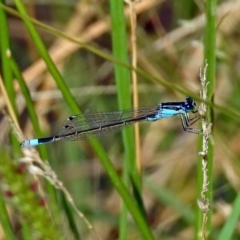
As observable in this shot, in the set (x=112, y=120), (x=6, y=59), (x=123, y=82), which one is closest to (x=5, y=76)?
(x=6, y=59)

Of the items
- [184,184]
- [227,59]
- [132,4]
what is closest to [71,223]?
[132,4]

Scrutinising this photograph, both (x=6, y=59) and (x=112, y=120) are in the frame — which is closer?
(x=6, y=59)

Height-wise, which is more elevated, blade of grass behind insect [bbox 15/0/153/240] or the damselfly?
the damselfly

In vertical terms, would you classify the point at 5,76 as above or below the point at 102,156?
above

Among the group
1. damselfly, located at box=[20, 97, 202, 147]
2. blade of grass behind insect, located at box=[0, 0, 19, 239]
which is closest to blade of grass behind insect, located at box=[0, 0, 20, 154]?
blade of grass behind insect, located at box=[0, 0, 19, 239]

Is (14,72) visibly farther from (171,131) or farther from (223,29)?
(171,131)

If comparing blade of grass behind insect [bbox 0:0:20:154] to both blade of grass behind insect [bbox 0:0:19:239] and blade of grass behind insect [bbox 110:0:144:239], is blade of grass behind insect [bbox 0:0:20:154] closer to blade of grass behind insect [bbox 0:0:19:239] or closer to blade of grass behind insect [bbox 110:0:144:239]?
blade of grass behind insect [bbox 0:0:19:239]

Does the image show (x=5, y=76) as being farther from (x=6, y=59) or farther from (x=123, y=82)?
(x=123, y=82)
